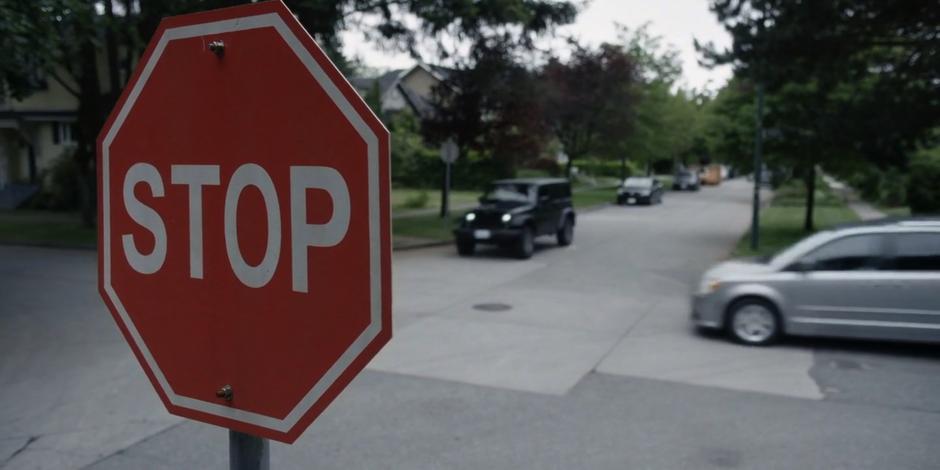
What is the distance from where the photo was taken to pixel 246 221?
1542mm

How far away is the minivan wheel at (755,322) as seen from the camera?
9219 millimetres

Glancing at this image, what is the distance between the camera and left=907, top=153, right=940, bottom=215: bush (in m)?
21.2

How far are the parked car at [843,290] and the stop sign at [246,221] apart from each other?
28.2ft

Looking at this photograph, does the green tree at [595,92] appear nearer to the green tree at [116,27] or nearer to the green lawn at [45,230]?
the green tree at [116,27]

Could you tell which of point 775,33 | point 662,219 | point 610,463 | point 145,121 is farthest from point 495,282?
point 662,219

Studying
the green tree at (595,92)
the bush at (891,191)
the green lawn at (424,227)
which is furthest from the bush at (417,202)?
the bush at (891,191)

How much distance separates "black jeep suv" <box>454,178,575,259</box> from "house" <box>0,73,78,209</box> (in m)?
20.2

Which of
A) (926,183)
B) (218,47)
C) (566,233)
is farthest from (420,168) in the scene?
(218,47)

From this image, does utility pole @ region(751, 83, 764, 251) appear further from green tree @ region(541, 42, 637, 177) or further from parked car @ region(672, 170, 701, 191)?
parked car @ region(672, 170, 701, 191)

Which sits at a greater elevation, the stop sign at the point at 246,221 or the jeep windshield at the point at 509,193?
the stop sign at the point at 246,221

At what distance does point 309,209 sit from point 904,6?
639 inches

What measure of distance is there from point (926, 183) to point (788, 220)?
6.30 m

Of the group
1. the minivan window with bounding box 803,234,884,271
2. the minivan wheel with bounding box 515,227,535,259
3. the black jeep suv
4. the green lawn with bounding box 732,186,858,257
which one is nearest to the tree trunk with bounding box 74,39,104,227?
the black jeep suv

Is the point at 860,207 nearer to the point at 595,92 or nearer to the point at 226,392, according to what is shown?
the point at 595,92
